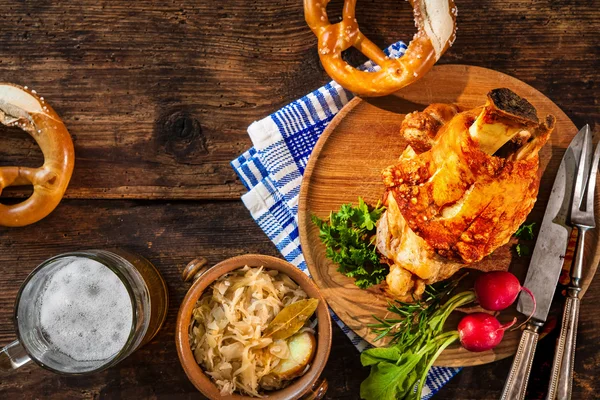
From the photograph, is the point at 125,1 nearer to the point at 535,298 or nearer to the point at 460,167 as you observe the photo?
the point at 460,167

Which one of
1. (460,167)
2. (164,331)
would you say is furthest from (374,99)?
(164,331)

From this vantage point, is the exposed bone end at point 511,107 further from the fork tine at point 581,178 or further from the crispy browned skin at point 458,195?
the fork tine at point 581,178

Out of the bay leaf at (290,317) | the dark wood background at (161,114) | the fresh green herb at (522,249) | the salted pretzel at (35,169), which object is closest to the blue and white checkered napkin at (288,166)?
the dark wood background at (161,114)

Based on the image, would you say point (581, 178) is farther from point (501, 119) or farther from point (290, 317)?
point (290, 317)

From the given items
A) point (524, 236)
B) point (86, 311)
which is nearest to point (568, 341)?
point (524, 236)

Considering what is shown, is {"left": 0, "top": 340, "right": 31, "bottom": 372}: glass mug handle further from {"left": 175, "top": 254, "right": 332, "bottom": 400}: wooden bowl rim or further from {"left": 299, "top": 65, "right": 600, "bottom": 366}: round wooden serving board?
{"left": 299, "top": 65, "right": 600, "bottom": 366}: round wooden serving board

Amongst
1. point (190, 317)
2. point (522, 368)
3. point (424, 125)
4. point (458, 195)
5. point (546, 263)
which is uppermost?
point (424, 125)

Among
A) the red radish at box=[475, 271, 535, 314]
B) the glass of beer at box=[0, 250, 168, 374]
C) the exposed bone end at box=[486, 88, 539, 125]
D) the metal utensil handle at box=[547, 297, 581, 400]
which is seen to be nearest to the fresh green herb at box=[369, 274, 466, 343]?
the red radish at box=[475, 271, 535, 314]
